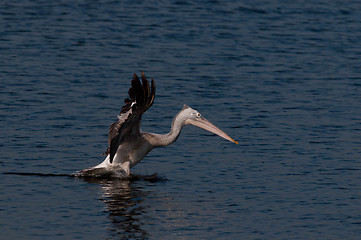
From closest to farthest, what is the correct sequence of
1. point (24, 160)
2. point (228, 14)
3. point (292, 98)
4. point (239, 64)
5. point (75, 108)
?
point (24, 160) < point (75, 108) < point (292, 98) < point (239, 64) < point (228, 14)

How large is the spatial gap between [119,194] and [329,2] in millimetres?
22577

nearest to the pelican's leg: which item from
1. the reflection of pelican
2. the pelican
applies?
the pelican

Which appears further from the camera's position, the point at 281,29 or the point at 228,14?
the point at 228,14

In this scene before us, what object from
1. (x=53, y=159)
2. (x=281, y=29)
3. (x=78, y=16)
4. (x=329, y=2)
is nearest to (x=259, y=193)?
(x=53, y=159)

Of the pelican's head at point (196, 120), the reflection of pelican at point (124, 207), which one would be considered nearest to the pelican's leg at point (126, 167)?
the reflection of pelican at point (124, 207)

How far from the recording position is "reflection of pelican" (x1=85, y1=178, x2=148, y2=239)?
1112cm

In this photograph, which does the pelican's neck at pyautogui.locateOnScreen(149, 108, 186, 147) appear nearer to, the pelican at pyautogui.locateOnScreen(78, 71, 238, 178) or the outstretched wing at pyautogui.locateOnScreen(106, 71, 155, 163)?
the pelican at pyautogui.locateOnScreen(78, 71, 238, 178)

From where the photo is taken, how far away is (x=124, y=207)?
1227cm

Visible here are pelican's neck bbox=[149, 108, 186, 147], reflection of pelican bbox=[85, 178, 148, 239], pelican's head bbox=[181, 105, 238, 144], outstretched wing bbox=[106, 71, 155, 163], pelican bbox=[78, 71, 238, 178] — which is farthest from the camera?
Result: pelican's head bbox=[181, 105, 238, 144]

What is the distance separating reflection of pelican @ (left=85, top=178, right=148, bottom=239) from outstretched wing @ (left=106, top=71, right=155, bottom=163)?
512 mm

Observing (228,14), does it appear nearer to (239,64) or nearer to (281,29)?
(281,29)

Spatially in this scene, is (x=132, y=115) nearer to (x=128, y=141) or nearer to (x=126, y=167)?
(x=128, y=141)

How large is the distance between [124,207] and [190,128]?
18.0 feet

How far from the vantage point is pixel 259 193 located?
13070 millimetres
